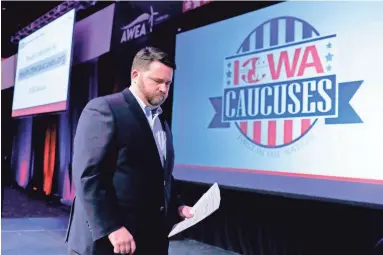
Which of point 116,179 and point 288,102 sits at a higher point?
point 288,102

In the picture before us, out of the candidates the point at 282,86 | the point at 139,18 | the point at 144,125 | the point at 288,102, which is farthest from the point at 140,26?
the point at 144,125

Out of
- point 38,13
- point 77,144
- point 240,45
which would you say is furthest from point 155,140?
point 38,13

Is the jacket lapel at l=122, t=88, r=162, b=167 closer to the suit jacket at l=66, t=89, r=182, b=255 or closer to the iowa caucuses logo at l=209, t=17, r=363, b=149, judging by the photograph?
the suit jacket at l=66, t=89, r=182, b=255

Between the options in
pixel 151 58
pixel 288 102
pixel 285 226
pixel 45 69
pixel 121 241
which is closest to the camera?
pixel 121 241

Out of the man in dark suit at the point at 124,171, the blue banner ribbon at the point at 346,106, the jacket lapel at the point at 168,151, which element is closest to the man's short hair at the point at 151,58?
the man in dark suit at the point at 124,171

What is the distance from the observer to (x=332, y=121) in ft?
8.44

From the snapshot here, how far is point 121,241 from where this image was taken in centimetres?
109

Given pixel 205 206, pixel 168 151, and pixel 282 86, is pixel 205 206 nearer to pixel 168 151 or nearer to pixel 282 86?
pixel 168 151

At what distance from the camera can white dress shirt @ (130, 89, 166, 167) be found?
1246 millimetres

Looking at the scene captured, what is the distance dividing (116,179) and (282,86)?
197cm

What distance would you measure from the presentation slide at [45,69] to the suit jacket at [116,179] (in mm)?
3805

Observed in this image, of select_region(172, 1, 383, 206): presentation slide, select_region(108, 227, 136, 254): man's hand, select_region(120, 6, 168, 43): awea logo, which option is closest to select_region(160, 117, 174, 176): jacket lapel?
select_region(108, 227, 136, 254): man's hand

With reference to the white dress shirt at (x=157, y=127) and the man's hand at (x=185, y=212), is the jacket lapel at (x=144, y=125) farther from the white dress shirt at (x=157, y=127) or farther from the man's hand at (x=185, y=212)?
the man's hand at (x=185, y=212)

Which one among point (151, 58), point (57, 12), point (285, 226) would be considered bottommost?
point (285, 226)
